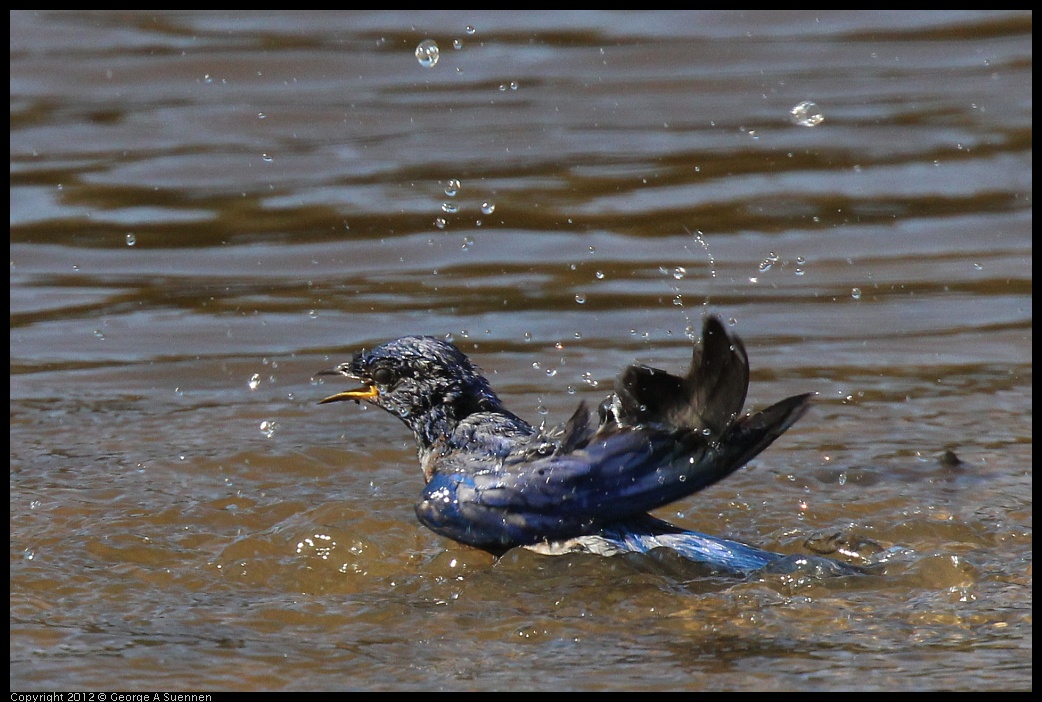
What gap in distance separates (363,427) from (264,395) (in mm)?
664

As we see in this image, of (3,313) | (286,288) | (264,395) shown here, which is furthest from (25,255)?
(264,395)

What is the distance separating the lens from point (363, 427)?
743 centimetres

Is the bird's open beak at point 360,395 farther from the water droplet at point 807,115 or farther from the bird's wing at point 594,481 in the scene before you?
the water droplet at point 807,115

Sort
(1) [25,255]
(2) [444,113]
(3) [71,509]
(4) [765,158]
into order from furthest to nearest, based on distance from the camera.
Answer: (2) [444,113] < (4) [765,158] < (1) [25,255] < (3) [71,509]

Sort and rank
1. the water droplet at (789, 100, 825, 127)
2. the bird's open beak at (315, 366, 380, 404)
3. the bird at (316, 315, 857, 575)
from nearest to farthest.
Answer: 1. the bird at (316, 315, 857, 575)
2. the bird's open beak at (315, 366, 380, 404)
3. the water droplet at (789, 100, 825, 127)

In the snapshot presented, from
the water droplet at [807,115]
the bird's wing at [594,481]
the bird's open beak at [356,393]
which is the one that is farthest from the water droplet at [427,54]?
the bird's wing at [594,481]

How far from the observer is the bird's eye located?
6.13 meters

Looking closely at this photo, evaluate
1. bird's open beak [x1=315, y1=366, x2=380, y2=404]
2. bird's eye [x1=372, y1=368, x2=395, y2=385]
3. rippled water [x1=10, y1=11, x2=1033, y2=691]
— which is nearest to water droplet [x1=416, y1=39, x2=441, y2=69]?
rippled water [x1=10, y1=11, x2=1033, y2=691]

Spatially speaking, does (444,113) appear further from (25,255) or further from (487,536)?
(487,536)

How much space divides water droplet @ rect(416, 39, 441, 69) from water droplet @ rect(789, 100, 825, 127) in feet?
8.88

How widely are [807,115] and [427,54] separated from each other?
2.95 metres

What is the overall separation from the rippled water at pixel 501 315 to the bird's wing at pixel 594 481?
211mm

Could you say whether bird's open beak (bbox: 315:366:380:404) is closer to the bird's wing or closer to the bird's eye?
the bird's eye

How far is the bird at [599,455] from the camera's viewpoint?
4.99 m
